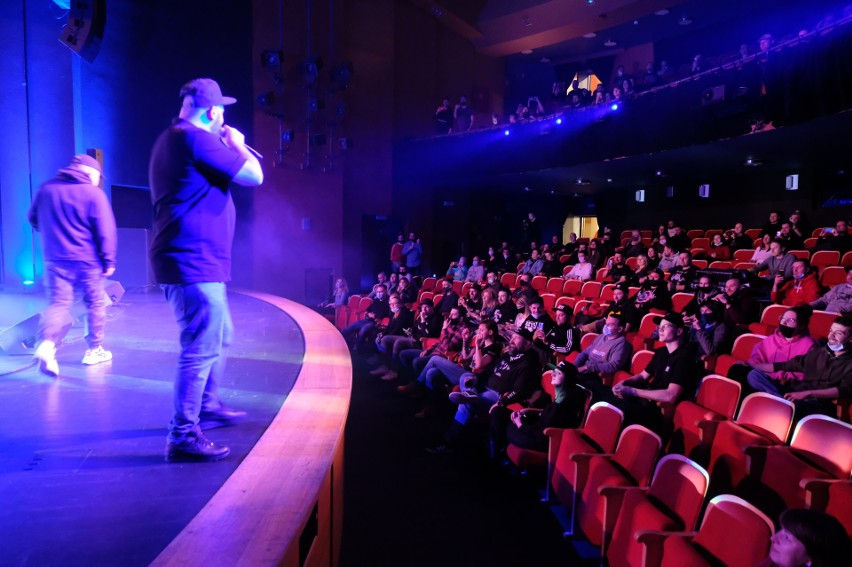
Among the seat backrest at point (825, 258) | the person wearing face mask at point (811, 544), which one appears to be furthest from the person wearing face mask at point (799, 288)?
the person wearing face mask at point (811, 544)

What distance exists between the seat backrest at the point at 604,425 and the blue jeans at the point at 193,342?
7.14ft

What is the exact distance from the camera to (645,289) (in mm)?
5984

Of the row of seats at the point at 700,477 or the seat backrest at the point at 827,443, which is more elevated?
the seat backrest at the point at 827,443

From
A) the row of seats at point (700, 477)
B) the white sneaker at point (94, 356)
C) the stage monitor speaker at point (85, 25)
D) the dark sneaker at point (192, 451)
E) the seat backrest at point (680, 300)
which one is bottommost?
the row of seats at point (700, 477)

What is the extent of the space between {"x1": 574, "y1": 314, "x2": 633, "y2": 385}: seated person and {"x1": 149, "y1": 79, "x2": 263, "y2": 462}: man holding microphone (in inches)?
126

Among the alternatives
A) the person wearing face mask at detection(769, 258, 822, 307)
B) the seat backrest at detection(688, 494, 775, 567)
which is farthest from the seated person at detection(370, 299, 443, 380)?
the seat backrest at detection(688, 494, 775, 567)

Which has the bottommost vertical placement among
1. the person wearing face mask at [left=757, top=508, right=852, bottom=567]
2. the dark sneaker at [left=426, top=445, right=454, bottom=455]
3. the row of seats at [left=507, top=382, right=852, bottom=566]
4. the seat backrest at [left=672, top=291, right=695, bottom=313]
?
the dark sneaker at [left=426, top=445, right=454, bottom=455]

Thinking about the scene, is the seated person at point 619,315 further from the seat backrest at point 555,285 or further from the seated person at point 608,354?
the seat backrest at point 555,285

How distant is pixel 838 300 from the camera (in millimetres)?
4801

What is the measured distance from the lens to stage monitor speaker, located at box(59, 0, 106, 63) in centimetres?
541

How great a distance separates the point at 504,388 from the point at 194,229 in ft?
10.2

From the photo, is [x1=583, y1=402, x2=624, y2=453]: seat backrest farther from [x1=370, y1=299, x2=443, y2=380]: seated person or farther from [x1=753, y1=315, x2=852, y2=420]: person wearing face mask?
[x1=370, y1=299, x2=443, y2=380]: seated person

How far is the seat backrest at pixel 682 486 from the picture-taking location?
2166 mm

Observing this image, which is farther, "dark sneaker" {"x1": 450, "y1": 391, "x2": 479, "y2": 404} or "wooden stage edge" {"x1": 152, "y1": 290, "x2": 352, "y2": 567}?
"dark sneaker" {"x1": 450, "y1": 391, "x2": 479, "y2": 404}
